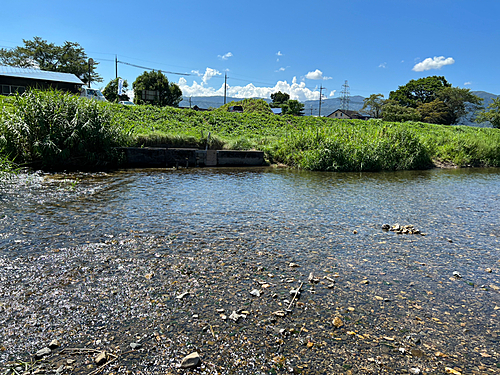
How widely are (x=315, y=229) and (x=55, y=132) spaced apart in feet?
41.8

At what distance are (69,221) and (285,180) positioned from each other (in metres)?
9.53

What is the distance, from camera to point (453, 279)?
5211 mm

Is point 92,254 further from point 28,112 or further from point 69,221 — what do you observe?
point 28,112

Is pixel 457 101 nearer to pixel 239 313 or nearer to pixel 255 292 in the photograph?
pixel 255 292

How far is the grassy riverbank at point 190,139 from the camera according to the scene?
14.5 m

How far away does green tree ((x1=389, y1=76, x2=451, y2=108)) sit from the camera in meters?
82.6

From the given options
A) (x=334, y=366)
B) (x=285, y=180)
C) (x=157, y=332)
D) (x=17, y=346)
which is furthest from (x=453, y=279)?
(x=285, y=180)

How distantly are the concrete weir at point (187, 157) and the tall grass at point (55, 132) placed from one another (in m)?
1.43

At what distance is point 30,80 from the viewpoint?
4041 centimetres

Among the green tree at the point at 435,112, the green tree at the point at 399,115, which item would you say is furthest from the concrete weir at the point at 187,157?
the green tree at the point at 435,112

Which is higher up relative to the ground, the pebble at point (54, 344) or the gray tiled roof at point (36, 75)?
the gray tiled roof at point (36, 75)

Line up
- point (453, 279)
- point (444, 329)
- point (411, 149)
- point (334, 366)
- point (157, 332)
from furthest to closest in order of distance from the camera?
point (411, 149)
point (453, 279)
point (444, 329)
point (157, 332)
point (334, 366)

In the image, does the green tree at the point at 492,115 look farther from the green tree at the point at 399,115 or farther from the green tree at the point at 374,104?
the green tree at the point at 374,104

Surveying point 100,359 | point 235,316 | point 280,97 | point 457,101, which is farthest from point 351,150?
point 280,97
